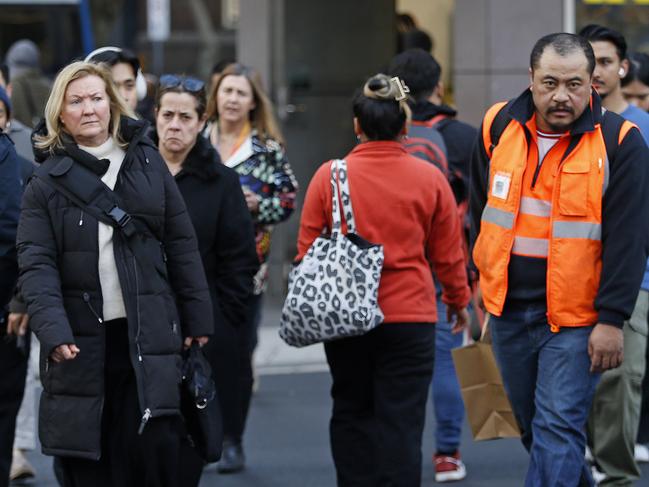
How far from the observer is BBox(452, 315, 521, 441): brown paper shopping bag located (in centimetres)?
618

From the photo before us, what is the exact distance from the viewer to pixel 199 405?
548 cm

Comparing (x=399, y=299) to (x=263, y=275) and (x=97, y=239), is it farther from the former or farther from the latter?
(x=263, y=275)

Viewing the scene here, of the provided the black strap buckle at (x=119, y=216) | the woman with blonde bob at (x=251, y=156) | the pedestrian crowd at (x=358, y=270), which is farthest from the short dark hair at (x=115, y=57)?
the black strap buckle at (x=119, y=216)

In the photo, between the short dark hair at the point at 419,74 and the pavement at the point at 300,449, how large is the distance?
6.46ft

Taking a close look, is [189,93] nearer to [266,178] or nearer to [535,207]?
[266,178]

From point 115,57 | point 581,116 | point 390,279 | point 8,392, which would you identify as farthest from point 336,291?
point 115,57

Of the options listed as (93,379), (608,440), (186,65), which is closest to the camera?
(93,379)

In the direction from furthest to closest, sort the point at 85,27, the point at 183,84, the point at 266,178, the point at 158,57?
→ 1. the point at 85,27
2. the point at 158,57
3. the point at 266,178
4. the point at 183,84

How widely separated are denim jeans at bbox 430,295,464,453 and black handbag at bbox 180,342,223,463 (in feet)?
6.45

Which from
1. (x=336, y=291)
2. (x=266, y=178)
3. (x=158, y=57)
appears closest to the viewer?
(x=336, y=291)

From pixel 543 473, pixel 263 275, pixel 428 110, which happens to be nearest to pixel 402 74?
pixel 428 110

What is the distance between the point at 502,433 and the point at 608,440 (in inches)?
26.4

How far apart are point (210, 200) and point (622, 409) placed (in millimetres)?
2118

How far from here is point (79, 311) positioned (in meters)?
5.16
